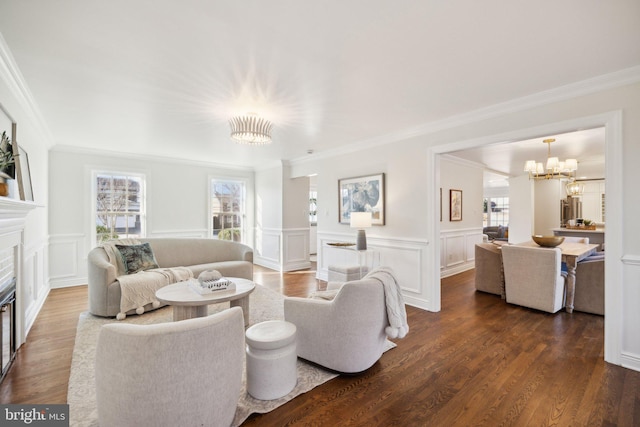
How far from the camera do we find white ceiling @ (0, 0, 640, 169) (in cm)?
167

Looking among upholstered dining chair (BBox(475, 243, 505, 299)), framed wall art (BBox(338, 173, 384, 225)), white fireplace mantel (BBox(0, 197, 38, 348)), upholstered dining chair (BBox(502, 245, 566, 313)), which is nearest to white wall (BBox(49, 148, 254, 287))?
white fireplace mantel (BBox(0, 197, 38, 348))

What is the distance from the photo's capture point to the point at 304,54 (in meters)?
2.10

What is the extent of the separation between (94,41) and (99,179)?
167 inches

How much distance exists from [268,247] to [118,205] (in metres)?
3.05

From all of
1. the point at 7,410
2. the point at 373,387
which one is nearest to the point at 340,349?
the point at 373,387

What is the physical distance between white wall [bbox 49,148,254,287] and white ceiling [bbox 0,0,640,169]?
185 centimetres

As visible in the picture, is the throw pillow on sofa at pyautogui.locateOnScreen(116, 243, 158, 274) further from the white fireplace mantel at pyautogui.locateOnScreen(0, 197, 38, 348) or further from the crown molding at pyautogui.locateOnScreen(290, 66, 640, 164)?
the crown molding at pyautogui.locateOnScreen(290, 66, 640, 164)

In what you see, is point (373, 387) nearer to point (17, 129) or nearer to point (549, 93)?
point (549, 93)

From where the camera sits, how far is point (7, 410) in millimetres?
1718

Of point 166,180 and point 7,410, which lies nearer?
point 7,410

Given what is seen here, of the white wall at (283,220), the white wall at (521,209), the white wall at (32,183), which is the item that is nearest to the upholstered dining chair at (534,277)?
the white wall at (283,220)

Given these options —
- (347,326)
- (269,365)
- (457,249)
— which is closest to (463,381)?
(347,326)

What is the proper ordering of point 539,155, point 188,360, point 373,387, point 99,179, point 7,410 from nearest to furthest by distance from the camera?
1. point 188,360
2. point 7,410
3. point 373,387
4. point 99,179
5. point 539,155

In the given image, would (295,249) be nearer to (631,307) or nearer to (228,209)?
(228,209)
